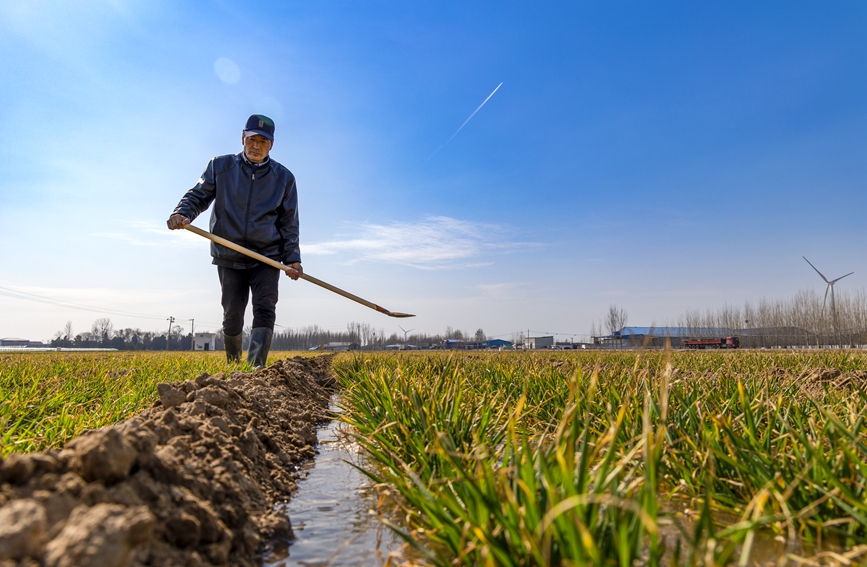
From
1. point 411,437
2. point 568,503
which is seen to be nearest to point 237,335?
point 411,437

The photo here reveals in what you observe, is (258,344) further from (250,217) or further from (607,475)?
(607,475)

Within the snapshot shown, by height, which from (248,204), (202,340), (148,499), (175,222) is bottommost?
(148,499)

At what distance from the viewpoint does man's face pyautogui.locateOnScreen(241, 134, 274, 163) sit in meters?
5.19

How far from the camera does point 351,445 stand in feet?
9.37

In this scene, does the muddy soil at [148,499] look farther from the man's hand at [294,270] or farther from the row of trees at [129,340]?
the row of trees at [129,340]

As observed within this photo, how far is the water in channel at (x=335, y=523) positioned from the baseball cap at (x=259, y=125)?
3.76m

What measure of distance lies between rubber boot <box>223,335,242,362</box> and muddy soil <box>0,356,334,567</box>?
3896mm

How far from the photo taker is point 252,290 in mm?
5398

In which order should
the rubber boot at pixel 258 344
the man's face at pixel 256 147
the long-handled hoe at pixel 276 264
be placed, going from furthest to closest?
the rubber boot at pixel 258 344, the man's face at pixel 256 147, the long-handled hoe at pixel 276 264

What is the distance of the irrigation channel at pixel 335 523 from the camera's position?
4.55ft

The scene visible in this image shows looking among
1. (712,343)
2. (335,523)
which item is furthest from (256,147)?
(712,343)

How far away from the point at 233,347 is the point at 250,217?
5.05 ft

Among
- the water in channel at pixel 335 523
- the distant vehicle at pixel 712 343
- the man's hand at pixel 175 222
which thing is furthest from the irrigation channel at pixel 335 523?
the distant vehicle at pixel 712 343

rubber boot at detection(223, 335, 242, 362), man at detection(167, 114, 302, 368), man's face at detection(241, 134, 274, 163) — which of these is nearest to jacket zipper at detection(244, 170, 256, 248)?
man at detection(167, 114, 302, 368)
